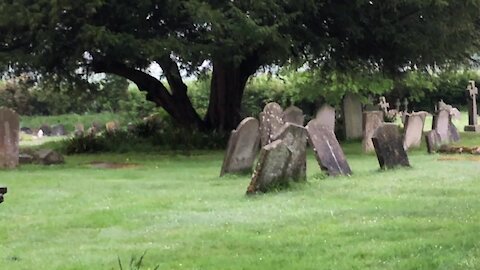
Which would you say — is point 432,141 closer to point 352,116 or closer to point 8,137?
point 352,116

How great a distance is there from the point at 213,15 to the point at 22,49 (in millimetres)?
5251

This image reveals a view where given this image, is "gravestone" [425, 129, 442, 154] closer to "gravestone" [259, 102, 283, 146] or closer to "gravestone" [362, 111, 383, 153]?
"gravestone" [362, 111, 383, 153]

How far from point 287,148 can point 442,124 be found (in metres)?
12.2

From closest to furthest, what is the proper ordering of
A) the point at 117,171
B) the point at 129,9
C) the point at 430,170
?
the point at 430,170 < the point at 117,171 < the point at 129,9

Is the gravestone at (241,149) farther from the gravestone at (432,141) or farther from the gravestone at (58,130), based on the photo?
the gravestone at (58,130)

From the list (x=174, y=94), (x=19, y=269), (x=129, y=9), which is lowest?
(x=19, y=269)

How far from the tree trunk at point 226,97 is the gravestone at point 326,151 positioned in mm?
11451

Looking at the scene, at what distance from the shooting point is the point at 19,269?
7.18 metres

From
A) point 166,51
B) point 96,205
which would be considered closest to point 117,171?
point 166,51

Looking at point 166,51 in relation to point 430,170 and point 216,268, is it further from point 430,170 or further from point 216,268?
point 216,268

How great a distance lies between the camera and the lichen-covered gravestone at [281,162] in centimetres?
1192

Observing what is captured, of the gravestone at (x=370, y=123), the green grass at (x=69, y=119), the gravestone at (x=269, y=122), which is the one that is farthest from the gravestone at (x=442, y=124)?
the green grass at (x=69, y=119)

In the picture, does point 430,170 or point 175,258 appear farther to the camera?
point 430,170

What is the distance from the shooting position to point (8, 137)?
17.2 meters
